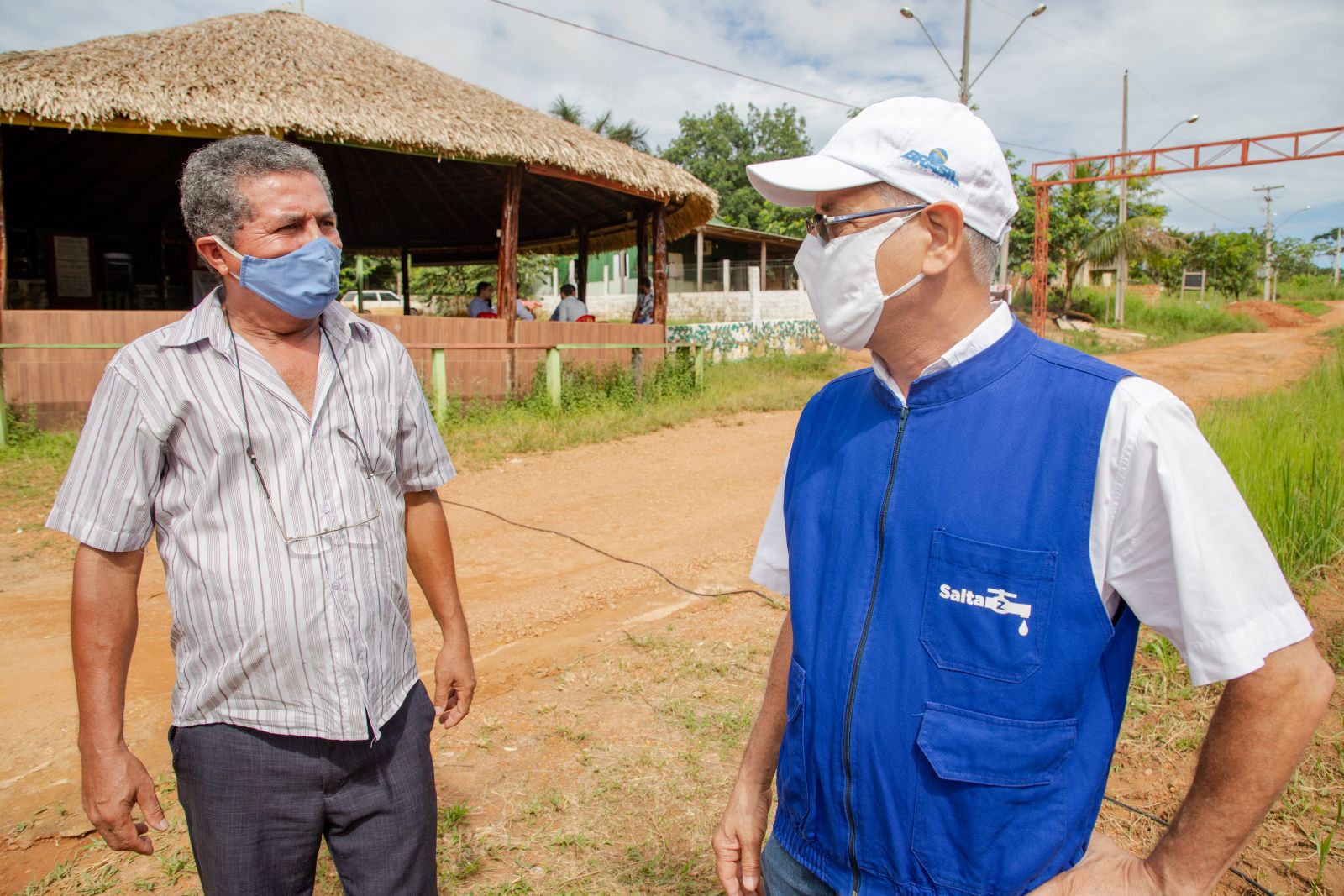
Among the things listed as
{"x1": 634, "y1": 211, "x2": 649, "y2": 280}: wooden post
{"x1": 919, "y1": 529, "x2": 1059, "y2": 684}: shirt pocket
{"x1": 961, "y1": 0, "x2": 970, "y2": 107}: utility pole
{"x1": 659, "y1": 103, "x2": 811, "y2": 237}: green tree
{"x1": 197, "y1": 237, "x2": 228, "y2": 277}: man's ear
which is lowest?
{"x1": 919, "y1": 529, "x2": 1059, "y2": 684}: shirt pocket

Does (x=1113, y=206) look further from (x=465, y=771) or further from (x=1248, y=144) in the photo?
(x=465, y=771)

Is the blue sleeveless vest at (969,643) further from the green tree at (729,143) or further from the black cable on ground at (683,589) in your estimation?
the green tree at (729,143)

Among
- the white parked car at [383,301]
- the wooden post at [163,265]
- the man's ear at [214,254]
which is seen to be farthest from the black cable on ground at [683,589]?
the white parked car at [383,301]

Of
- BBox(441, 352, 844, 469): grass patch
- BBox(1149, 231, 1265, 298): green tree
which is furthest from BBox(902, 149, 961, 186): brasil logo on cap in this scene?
BBox(1149, 231, 1265, 298): green tree

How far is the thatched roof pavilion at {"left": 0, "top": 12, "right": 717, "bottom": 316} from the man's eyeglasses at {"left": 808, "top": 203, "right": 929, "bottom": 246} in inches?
347

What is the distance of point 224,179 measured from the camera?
1.90 meters

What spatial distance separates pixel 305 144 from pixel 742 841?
38.3 ft

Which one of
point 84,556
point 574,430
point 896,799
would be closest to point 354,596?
point 84,556

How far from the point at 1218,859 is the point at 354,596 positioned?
1.58 meters

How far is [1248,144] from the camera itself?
Answer: 747 inches

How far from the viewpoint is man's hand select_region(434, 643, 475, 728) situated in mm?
2213

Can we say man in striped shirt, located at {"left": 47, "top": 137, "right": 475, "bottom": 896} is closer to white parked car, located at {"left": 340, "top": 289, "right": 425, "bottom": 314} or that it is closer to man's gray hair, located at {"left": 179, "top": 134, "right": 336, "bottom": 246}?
man's gray hair, located at {"left": 179, "top": 134, "right": 336, "bottom": 246}

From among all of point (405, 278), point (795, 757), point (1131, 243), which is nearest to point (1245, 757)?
point (795, 757)

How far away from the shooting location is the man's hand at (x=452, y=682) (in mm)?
2213
